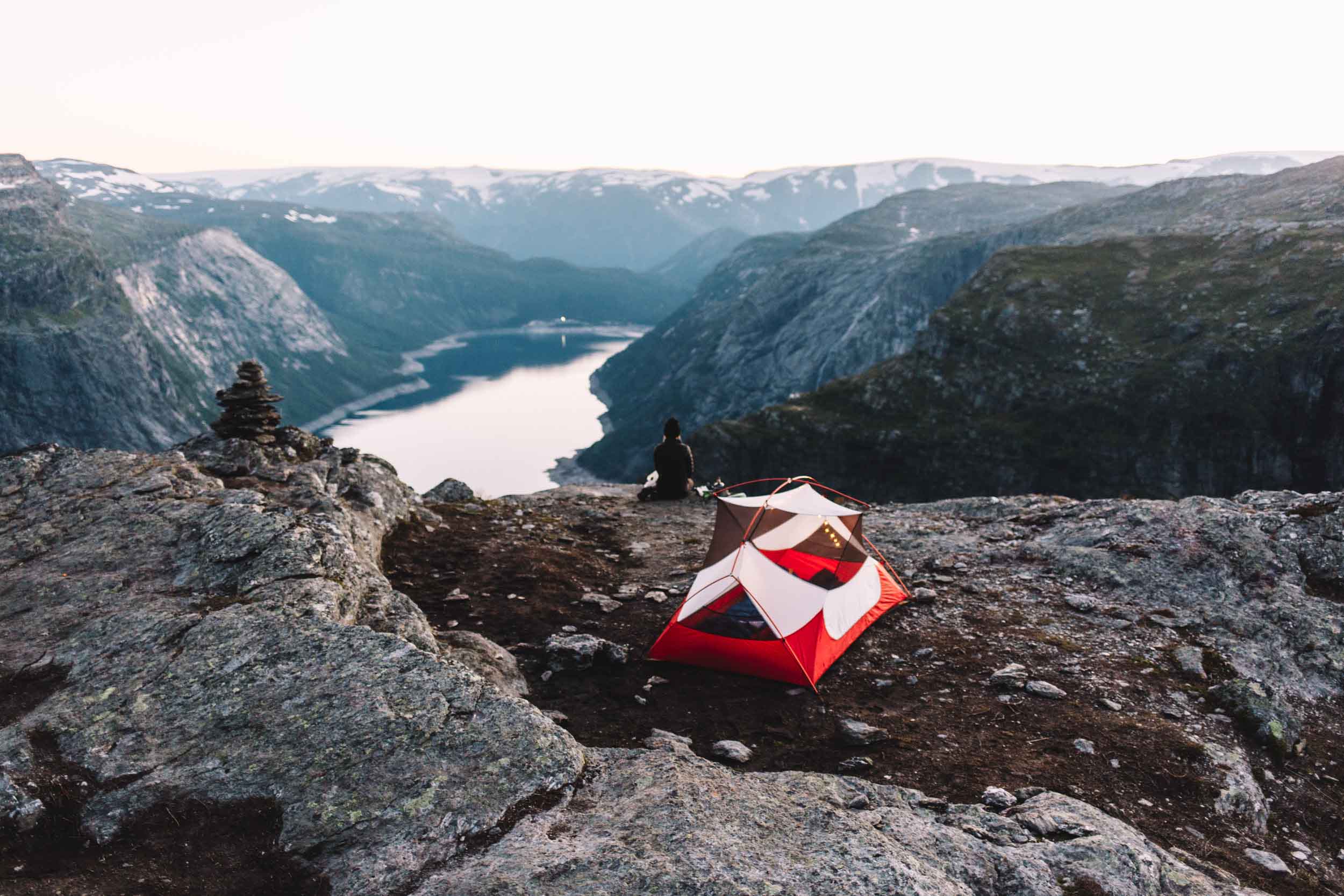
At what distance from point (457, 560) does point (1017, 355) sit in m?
107

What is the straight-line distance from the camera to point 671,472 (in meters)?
26.5

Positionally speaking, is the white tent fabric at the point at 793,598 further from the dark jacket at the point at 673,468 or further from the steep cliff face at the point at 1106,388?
the steep cliff face at the point at 1106,388

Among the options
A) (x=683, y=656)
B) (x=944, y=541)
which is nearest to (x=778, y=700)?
(x=683, y=656)

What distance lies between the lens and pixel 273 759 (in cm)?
830

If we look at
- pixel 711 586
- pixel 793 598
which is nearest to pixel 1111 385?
pixel 793 598

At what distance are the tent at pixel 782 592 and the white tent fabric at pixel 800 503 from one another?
0.03 metres

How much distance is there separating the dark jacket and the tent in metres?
8.16

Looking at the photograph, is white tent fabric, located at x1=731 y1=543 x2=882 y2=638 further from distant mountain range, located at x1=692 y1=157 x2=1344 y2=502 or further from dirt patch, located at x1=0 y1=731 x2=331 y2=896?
distant mountain range, located at x1=692 y1=157 x2=1344 y2=502

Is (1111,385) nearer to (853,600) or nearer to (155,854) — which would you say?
(853,600)

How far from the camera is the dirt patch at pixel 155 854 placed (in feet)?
21.9

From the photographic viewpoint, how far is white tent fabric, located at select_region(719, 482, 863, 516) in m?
17.1

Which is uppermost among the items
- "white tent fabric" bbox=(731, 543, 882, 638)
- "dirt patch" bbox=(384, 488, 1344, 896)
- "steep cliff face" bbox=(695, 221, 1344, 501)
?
"white tent fabric" bbox=(731, 543, 882, 638)

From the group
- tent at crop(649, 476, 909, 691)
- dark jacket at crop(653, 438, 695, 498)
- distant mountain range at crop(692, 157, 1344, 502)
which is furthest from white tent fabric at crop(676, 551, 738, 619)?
distant mountain range at crop(692, 157, 1344, 502)

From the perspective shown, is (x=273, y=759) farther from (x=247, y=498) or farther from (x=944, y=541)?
(x=944, y=541)
